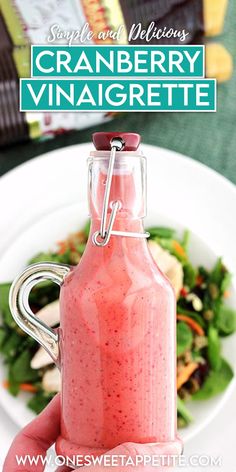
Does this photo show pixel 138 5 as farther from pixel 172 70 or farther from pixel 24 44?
pixel 172 70

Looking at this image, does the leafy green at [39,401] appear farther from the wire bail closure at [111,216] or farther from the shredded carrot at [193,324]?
the wire bail closure at [111,216]

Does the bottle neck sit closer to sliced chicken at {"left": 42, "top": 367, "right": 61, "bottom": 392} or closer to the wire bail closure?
the wire bail closure

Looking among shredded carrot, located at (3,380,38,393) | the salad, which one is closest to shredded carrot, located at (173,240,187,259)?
the salad

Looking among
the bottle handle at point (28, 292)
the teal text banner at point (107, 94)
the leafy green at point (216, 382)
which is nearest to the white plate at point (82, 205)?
the leafy green at point (216, 382)

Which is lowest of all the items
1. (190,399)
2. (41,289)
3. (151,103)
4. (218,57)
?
(190,399)

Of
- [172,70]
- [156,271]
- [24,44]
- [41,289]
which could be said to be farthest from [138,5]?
[156,271]

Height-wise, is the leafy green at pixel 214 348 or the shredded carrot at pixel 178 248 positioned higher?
the shredded carrot at pixel 178 248
